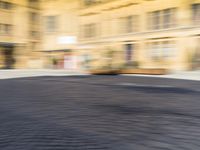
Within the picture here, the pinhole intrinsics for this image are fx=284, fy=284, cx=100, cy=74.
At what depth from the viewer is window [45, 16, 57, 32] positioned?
112 feet

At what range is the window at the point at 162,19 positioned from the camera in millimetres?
24406

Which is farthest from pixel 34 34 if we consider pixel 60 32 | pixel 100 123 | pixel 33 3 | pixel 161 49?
pixel 100 123

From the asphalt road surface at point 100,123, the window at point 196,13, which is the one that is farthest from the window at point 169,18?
the asphalt road surface at point 100,123

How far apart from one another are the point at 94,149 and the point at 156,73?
16.7 meters

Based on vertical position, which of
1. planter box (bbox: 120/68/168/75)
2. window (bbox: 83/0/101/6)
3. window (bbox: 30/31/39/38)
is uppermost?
window (bbox: 83/0/101/6)

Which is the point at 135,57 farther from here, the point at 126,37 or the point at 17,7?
the point at 17,7

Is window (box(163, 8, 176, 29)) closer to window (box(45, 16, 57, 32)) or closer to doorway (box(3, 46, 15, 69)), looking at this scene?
window (box(45, 16, 57, 32))

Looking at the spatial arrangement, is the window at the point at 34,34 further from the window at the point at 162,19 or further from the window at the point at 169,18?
the window at the point at 169,18

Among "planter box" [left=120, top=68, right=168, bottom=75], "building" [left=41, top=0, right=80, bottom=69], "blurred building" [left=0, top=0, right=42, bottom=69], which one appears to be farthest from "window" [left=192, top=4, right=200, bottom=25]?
"blurred building" [left=0, top=0, right=42, bottom=69]

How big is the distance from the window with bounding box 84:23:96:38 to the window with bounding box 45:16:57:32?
175 inches

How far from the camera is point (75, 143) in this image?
4.45 metres

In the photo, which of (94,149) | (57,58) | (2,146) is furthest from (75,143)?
(57,58)

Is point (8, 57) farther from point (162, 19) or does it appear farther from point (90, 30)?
point (162, 19)

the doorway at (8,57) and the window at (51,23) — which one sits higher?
the window at (51,23)
